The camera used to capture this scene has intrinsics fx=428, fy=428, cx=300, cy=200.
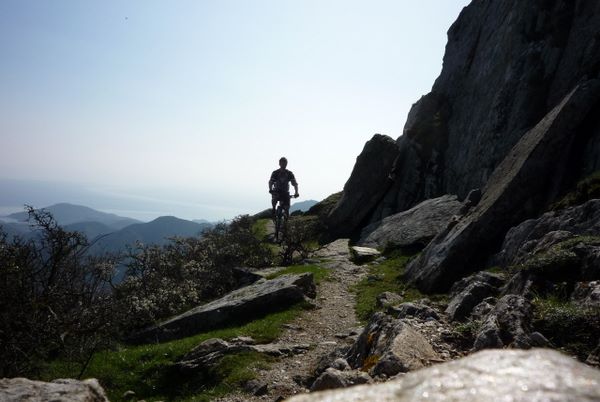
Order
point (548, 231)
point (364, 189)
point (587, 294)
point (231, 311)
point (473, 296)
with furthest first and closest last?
point (364, 189) < point (231, 311) < point (548, 231) < point (473, 296) < point (587, 294)

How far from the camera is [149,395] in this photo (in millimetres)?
14086

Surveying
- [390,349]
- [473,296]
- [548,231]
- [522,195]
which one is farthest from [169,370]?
[522,195]

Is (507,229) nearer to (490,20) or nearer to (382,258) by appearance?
(382,258)

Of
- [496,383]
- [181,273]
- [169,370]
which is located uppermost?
[496,383]

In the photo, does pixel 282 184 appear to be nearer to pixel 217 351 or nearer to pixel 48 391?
pixel 217 351

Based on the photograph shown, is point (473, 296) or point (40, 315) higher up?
point (473, 296)

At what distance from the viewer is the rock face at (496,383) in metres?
2.76

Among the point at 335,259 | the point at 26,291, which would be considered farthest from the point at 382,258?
the point at 26,291

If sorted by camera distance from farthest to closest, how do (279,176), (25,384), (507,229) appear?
(279,176) → (507,229) → (25,384)

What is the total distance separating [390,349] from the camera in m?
8.84

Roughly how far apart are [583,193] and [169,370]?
1636cm

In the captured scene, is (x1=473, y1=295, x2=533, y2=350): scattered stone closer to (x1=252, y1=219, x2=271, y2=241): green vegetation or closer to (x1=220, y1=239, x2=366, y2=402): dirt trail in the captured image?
(x1=220, y1=239, x2=366, y2=402): dirt trail

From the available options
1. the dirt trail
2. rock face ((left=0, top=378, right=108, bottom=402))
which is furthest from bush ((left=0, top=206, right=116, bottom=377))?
the dirt trail

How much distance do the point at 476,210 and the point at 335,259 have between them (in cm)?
1207
